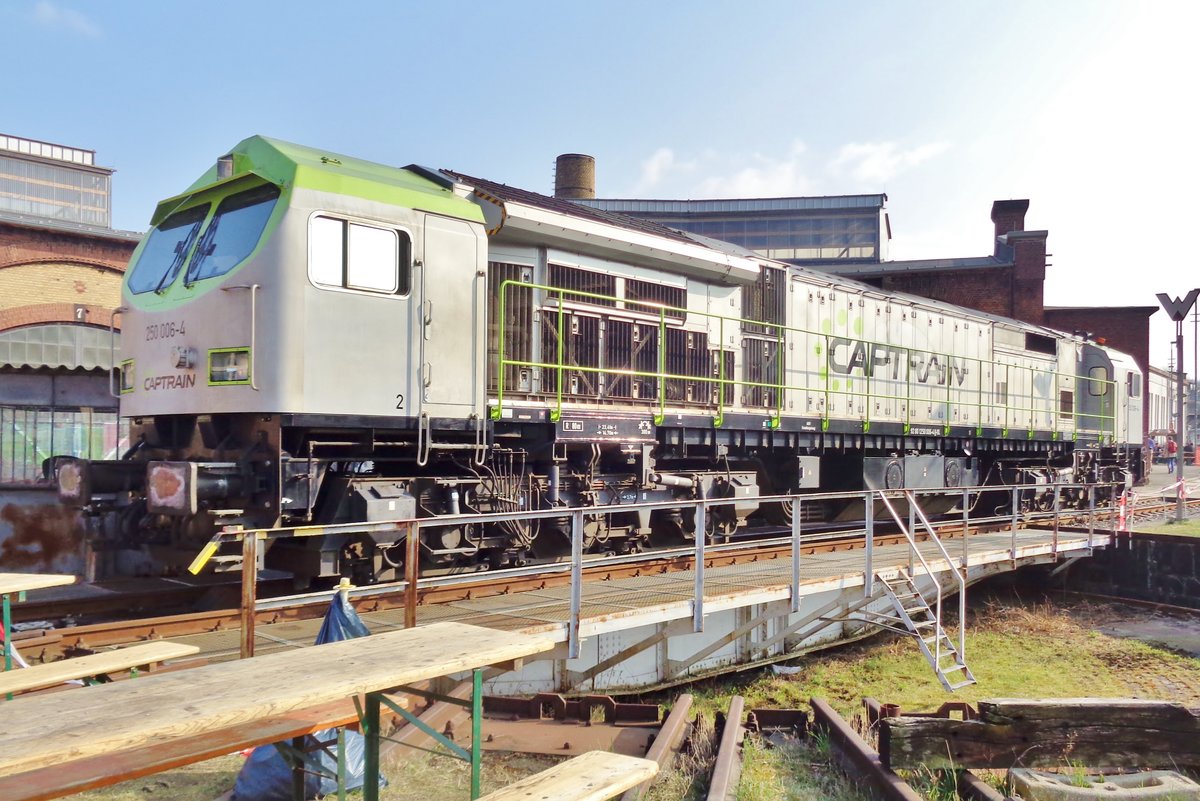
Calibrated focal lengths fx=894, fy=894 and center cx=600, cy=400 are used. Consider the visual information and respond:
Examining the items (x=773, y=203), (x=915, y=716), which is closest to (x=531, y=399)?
(x=915, y=716)

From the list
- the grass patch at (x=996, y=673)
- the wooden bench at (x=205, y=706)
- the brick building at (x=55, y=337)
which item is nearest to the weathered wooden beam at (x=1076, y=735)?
the grass patch at (x=996, y=673)

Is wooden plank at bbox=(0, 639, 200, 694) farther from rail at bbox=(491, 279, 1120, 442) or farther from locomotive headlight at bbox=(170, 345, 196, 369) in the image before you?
rail at bbox=(491, 279, 1120, 442)

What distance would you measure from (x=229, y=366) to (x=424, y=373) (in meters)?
1.47

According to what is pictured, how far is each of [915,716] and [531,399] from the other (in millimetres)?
4210

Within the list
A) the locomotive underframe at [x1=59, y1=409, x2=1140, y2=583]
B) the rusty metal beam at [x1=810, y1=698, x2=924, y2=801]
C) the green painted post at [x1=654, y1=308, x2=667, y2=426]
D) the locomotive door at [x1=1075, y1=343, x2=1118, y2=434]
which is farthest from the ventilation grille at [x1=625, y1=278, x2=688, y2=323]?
the locomotive door at [x1=1075, y1=343, x2=1118, y2=434]

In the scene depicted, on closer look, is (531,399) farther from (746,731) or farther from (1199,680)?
(1199,680)

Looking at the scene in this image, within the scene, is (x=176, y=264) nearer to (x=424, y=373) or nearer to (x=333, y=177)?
(x=333, y=177)

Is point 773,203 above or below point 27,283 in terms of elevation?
above

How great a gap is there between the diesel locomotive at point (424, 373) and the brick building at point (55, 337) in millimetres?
6383

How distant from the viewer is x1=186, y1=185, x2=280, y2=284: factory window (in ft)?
22.7

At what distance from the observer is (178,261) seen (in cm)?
770

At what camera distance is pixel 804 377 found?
11992mm

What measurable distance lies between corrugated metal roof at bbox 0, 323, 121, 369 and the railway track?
9.65 meters

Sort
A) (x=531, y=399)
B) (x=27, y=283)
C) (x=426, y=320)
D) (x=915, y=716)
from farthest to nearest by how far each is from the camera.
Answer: (x=27, y=283)
(x=531, y=399)
(x=426, y=320)
(x=915, y=716)
